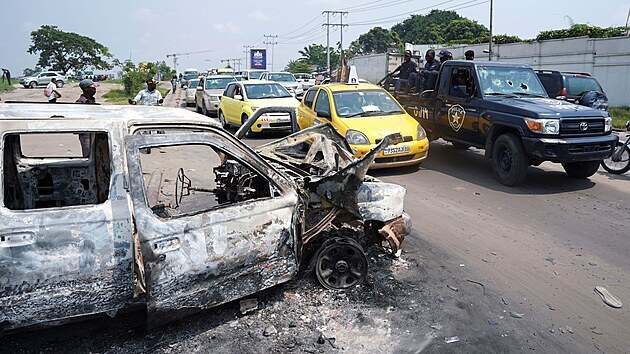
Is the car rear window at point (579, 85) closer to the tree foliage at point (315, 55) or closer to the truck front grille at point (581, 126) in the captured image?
the truck front grille at point (581, 126)

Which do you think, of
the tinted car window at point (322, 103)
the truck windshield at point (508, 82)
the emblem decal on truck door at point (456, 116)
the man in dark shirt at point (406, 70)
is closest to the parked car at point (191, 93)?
the man in dark shirt at point (406, 70)

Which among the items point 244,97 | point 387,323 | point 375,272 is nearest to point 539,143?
point 375,272

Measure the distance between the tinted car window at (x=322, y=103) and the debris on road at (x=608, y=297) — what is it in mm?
6012

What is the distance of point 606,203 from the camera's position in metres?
6.99

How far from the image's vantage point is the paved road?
12.8ft

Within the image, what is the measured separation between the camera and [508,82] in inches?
353

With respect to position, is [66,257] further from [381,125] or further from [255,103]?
[255,103]

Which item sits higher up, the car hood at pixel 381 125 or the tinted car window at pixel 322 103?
the tinted car window at pixel 322 103

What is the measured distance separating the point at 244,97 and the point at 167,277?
38.7 feet

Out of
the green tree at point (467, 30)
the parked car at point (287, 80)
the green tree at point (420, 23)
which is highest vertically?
the green tree at point (420, 23)

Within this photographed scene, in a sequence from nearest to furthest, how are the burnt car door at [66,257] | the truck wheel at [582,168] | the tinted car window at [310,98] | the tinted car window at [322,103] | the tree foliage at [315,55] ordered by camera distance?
1. the burnt car door at [66,257]
2. the truck wheel at [582,168]
3. the tinted car window at [322,103]
4. the tinted car window at [310,98]
5. the tree foliage at [315,55]

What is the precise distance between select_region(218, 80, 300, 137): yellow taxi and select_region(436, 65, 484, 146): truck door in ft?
15.9

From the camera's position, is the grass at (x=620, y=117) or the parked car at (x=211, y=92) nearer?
the grass at (x=620, y=117)

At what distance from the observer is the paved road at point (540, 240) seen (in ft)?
12.8
